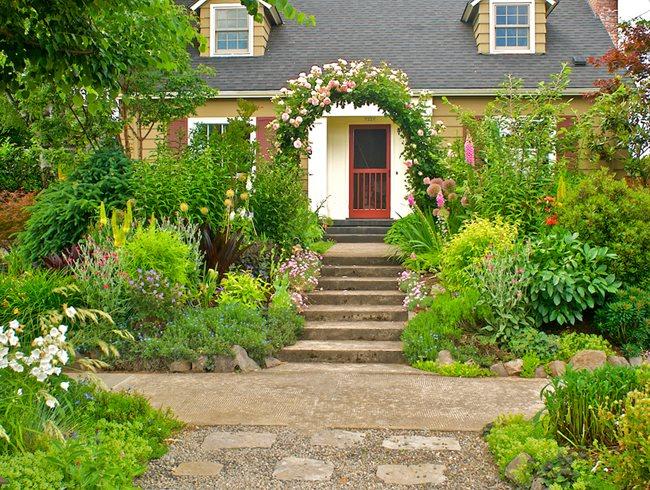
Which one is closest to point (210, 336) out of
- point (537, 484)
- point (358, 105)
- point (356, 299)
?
point (356, 299)

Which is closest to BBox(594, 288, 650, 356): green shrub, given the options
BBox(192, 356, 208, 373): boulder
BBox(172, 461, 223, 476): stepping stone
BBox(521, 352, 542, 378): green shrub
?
BBox(521, 352, 542, 378): green shrub

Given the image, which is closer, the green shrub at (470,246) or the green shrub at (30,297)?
the green shrub at (30,297)

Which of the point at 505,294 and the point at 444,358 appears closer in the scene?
the point at 444,358

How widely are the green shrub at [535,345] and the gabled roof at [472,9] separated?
10.6 metres

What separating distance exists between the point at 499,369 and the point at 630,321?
4.79 ft

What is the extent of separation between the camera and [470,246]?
8531mm

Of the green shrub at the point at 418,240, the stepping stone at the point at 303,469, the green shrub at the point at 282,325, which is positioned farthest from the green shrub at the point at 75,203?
the stepping stone at the point at 303,469

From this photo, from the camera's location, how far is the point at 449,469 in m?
4.25

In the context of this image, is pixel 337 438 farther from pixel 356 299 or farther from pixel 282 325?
pixel 356 299

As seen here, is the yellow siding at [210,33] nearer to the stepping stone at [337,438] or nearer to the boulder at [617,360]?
the boulder at [617,360]

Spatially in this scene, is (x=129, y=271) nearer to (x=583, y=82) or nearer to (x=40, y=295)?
(x=40, y=295)

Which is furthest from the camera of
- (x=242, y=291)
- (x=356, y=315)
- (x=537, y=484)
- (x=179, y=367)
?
(x=356, y=315)

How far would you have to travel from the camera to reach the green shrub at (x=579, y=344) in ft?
23.0

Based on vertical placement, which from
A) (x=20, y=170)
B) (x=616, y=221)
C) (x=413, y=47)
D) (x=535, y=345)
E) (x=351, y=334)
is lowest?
(x=351, y=334)
